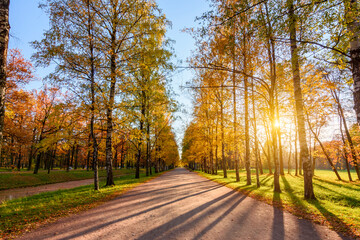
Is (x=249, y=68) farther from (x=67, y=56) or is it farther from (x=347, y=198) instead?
(x=67, y=56)

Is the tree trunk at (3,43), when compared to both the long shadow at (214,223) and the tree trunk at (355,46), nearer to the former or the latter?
the long shadow at (214,223)

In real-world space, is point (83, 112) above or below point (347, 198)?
above

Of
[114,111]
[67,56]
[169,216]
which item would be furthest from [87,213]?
[67,56]

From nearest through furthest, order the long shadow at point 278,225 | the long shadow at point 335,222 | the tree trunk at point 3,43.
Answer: the long shadow at point 278,225, the long shadow at point 335,222, the tree trunk at point 3,43

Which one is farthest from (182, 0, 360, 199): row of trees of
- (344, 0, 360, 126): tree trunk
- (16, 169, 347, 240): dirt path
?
(16, 169, 347, 240): dirt path

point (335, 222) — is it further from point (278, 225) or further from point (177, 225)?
point (177, 225)

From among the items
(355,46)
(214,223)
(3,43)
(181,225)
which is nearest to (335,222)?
(214,223)

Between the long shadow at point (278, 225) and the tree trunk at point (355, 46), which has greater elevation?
the tree trunk at point (355, 46)

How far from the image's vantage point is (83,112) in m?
9.20

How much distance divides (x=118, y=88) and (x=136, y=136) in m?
3.35

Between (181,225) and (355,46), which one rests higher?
(355,46)

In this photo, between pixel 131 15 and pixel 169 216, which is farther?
pixel 131 15

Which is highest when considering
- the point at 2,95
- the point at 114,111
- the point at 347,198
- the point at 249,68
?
the point at 249,68

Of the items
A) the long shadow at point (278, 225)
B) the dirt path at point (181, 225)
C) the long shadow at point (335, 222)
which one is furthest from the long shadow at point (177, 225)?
the long shadow at point (335, 222)
